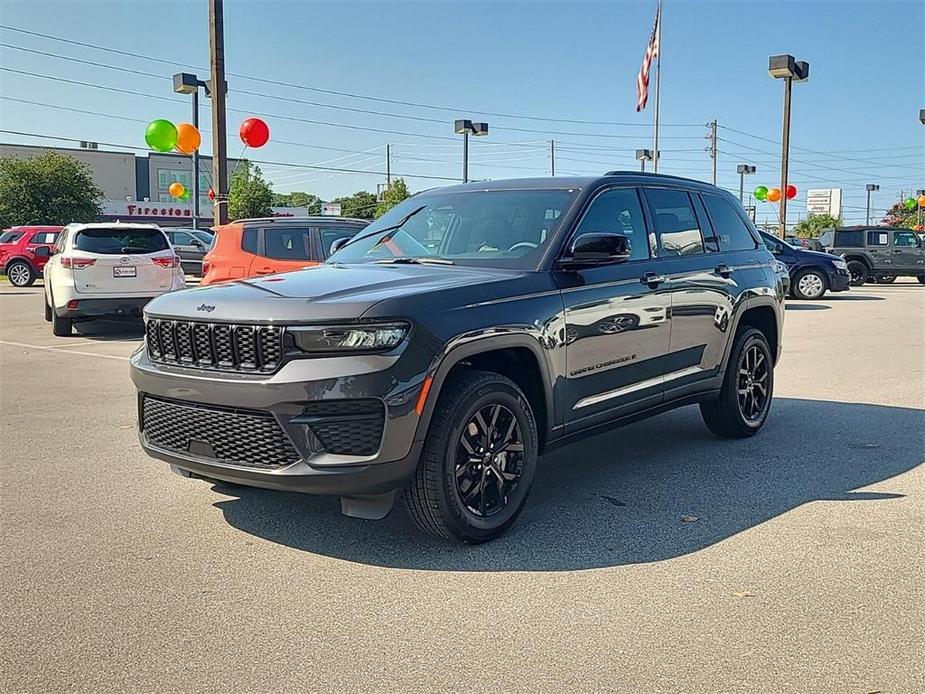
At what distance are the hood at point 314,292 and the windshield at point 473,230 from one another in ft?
0.85

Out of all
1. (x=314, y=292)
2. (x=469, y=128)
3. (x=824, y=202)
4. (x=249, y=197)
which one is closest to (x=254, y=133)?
(x=314, y=292)

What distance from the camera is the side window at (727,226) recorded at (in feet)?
21.6

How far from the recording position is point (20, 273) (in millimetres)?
25047

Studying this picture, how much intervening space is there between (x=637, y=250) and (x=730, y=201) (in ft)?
5.89

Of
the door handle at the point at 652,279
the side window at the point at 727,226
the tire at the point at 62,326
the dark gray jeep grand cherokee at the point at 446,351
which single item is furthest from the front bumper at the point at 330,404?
the tire at the point at 62,326

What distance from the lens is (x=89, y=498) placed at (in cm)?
515

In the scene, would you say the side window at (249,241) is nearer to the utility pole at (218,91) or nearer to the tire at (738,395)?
the utility pole at (218,91)

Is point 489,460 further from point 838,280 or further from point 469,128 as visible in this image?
point 469,128

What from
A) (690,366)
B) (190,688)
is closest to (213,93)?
(690,366)

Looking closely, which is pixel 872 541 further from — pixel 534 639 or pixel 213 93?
pixel 213 93

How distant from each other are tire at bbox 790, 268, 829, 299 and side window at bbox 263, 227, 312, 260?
13.9m

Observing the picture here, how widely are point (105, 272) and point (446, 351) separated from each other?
33.6 feet

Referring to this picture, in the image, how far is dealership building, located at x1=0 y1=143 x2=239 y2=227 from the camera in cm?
7388

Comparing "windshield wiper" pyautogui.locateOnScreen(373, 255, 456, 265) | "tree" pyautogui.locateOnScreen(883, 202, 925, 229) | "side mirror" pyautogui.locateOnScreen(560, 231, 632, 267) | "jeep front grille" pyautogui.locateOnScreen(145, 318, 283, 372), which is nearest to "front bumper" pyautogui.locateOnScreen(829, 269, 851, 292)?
"side mirror" pyautogui.locateOnScreen(560, 231, 632, 267)
